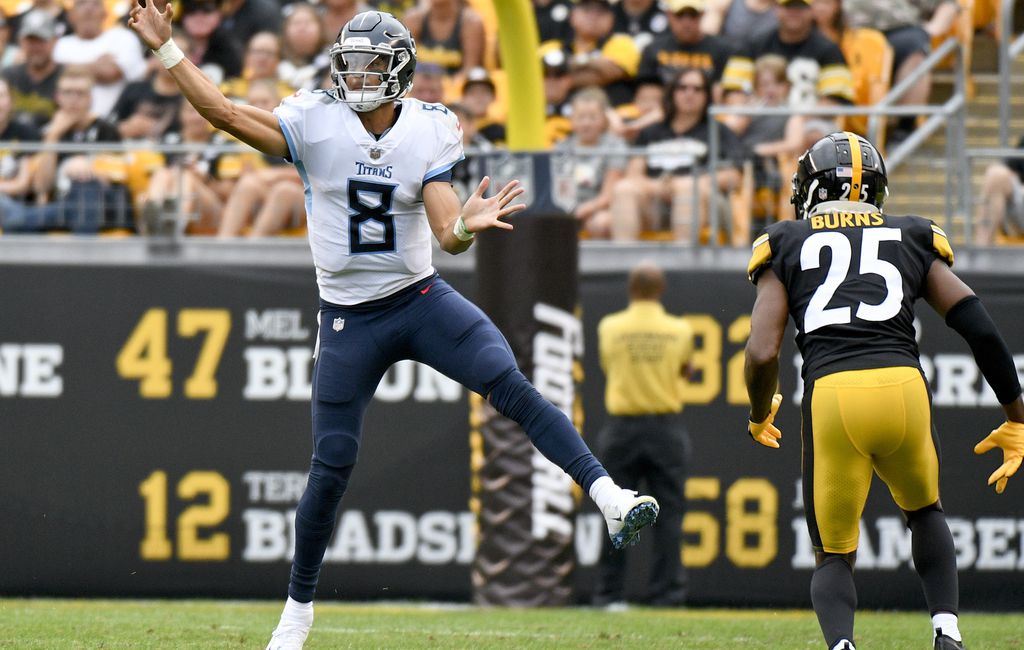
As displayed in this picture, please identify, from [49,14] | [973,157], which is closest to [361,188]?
[973,157]

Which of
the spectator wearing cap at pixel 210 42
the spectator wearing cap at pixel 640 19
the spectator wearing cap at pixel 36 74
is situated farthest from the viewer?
the spectator wearing cap at pixel 210 42

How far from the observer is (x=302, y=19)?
11.5 meters

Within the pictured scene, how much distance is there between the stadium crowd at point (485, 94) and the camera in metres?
9.73

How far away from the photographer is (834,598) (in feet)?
16.3

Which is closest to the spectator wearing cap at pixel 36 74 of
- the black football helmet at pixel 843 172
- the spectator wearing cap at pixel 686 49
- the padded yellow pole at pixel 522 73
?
the padded yellow pole at pixel 522 73

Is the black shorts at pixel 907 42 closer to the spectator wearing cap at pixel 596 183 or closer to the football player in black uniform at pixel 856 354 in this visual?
the spectator wearing cap at pixel 596 183

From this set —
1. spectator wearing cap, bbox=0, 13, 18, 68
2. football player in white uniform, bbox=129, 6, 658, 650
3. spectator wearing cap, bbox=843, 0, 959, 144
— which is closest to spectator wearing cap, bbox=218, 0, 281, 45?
spectator wearing cap, bbox=0, 13, 18, 68

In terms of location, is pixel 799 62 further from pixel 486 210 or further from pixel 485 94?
pixel 486 210

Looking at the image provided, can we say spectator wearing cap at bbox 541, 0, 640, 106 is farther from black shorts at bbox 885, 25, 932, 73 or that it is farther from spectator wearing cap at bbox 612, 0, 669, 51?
black shorts at bbox 885, 25, 932, 73

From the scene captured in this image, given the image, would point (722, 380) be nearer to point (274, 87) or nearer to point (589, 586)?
point (589, 586)

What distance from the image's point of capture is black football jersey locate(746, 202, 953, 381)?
5004 mm

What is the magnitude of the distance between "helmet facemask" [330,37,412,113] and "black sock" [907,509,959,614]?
2353 mm

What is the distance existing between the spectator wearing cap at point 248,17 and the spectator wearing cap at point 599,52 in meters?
2.08

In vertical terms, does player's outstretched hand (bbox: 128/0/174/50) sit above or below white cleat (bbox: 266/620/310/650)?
above
